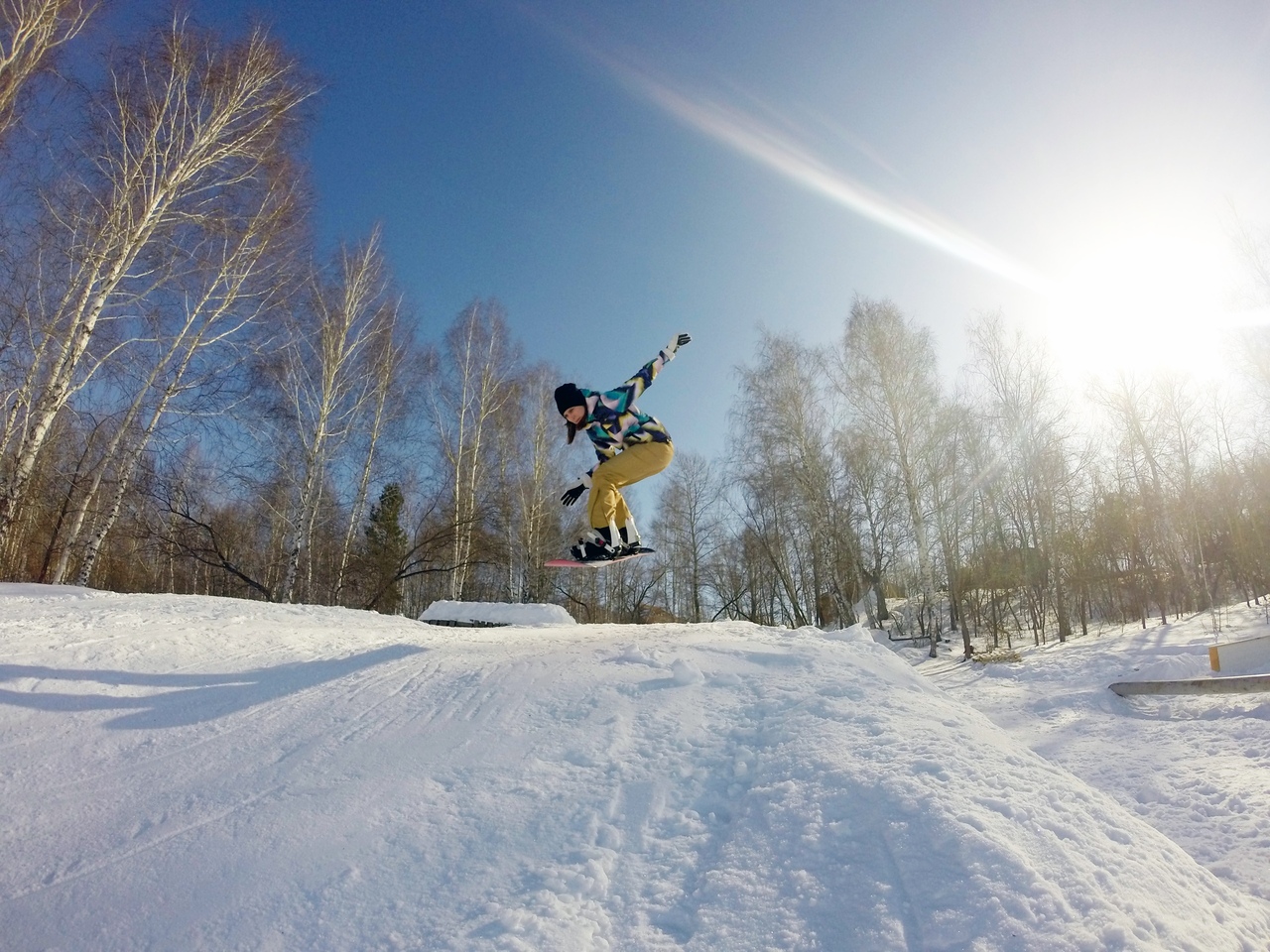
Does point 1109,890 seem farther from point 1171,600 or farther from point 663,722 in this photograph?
point 1171,600

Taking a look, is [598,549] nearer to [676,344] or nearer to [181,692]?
[676,344]

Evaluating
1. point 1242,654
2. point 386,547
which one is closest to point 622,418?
point 1242,654

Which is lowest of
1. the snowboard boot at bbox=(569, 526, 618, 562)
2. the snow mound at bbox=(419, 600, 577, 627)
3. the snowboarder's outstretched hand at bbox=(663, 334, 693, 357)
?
the snow mound at bbox=(419, 600, 577, 627)

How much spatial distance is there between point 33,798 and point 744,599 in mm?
30456

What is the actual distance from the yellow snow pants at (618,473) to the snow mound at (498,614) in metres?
4.78

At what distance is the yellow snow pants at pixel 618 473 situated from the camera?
20.8 ft

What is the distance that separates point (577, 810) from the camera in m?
2.78

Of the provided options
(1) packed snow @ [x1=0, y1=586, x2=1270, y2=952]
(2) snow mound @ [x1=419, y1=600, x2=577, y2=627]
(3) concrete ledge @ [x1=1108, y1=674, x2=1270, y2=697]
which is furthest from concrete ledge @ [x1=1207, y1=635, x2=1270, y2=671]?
(2) snow mound @ [x1=419, y1=600, x2=577, y2=627]

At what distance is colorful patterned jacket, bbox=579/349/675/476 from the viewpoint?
5949 mm

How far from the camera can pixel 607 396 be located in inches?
236

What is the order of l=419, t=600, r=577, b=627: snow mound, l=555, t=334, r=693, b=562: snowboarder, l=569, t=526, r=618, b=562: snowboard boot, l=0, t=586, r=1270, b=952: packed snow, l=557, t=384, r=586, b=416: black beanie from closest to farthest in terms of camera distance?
l=0, t=586, r=1270, b=952: packed snow, l=557, t=384, r=586, b=416: black beanie, l=555, t=334, r=693, b=562: snowboarder, l=569, t=526, r=618, b=562: snowboard boot, l=419, t=600, r=577, b=627: snow mound

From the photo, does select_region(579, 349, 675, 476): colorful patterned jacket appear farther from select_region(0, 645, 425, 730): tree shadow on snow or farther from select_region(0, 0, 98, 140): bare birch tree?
select_region(0, 0, 98, 140): bare birch tree

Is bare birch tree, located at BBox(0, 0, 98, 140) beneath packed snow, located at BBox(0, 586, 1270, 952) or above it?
above

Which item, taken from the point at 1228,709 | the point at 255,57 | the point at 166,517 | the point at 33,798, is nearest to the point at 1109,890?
the point at 33,798
